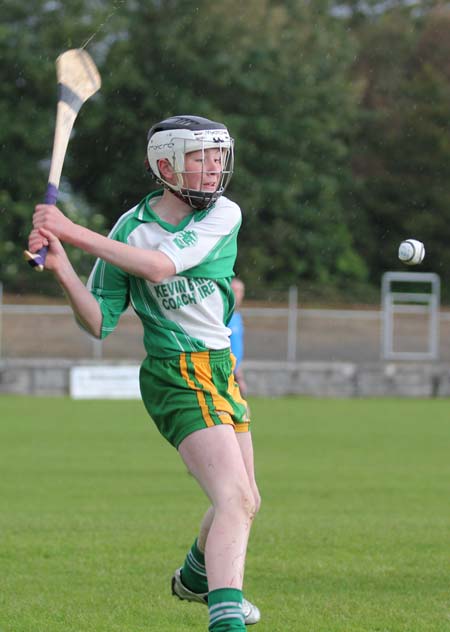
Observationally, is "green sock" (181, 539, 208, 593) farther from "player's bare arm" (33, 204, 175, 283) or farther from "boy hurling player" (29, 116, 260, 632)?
"player's bare arm" (33, 204, 175, 283)

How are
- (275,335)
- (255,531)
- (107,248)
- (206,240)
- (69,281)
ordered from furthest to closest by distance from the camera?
(275,335)
(255,531)
(206,240)
(69,281)
(107,248)

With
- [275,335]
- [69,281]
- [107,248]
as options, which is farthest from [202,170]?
[275,335]

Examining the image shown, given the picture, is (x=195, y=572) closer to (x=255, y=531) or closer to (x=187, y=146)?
(x=187, y=146)

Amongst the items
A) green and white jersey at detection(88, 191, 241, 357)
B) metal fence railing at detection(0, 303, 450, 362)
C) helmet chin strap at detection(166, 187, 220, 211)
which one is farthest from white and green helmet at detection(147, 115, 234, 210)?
metal fence railing at detection(0, 303, 450, 362)

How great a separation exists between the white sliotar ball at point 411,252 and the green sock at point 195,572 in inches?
67.9

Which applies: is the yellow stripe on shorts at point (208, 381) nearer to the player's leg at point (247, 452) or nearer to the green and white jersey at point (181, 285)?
the green and white jersey at point (181, 285)

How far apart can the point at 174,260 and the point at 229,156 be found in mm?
626

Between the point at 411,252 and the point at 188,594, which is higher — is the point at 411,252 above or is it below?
above

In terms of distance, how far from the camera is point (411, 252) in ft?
20.2

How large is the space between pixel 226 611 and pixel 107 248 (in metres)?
1.52

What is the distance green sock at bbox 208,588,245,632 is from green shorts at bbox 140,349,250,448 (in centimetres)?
69

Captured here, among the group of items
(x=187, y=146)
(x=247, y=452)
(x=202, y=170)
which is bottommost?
(x=247, y=452)

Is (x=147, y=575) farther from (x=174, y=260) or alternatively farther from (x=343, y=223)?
(x=343, y=223)

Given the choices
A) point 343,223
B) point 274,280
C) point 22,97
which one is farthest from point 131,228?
point 343,223
